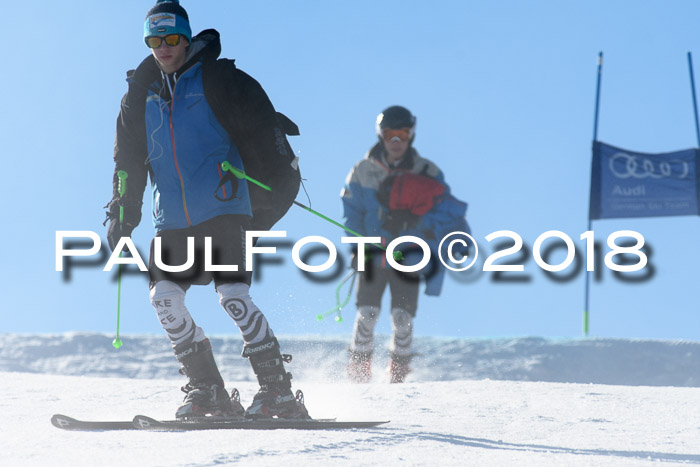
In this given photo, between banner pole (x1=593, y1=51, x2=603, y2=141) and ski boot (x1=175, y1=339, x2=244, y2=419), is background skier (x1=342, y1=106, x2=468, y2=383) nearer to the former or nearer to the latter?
ski boot (x1=175, y1=339, x2=244, y2=419)

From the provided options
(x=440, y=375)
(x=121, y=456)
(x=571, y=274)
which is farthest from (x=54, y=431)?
(x=440, y=375)

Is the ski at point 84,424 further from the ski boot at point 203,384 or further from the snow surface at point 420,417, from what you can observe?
the ski boot at point 203,384

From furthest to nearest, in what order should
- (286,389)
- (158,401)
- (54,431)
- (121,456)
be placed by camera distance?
(158,401) < (286,389) < (54,431) < (121,456)

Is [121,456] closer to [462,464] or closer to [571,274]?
[462,464]

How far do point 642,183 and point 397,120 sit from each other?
8923mm

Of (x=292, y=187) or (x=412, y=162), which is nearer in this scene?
(x=292, y=187)

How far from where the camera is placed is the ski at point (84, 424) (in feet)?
12.8

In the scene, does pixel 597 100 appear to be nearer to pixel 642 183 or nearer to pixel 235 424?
pixel 642 183

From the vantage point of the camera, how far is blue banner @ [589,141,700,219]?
48.1ft

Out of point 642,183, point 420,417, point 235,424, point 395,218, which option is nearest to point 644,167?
point 642,183

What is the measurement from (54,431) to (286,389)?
3.42ft

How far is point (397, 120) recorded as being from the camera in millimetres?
7387

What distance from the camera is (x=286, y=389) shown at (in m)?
4.17

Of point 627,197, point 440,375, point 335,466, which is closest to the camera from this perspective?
point 335,466
